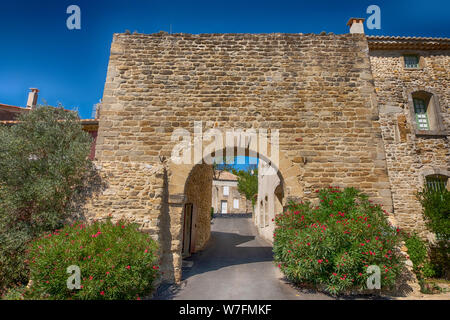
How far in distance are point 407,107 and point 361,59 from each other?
16.5 ft

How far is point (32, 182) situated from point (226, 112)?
505cm

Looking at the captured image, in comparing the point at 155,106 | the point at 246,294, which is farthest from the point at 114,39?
the point at 246,294

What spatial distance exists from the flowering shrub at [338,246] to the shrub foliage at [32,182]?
17.0 ft

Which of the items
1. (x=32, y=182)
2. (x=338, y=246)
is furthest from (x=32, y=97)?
(x=338, y=246)

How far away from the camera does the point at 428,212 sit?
795 cm

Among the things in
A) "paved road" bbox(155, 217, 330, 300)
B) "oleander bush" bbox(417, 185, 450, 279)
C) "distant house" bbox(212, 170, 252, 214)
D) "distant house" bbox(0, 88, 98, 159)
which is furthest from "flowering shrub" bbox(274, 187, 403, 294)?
"distant house" bbox(212, 170, 252, 214)

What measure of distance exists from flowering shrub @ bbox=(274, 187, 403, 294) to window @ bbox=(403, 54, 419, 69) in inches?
348

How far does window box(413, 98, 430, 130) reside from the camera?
10.1 m

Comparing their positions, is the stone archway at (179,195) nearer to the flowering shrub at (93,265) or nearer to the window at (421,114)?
the flowering shrub at (93,265)

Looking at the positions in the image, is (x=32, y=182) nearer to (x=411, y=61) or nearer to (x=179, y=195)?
(x=179, y=195)

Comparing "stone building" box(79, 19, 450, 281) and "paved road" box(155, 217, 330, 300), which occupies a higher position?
"stone building" box(79, 19, 450, 281)

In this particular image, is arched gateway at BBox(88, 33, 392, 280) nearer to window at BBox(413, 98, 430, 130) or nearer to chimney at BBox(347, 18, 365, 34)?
chimney at BBox(347, 18, 365, 34)

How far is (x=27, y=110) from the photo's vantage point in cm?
1213

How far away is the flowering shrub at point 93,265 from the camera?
3.94m
